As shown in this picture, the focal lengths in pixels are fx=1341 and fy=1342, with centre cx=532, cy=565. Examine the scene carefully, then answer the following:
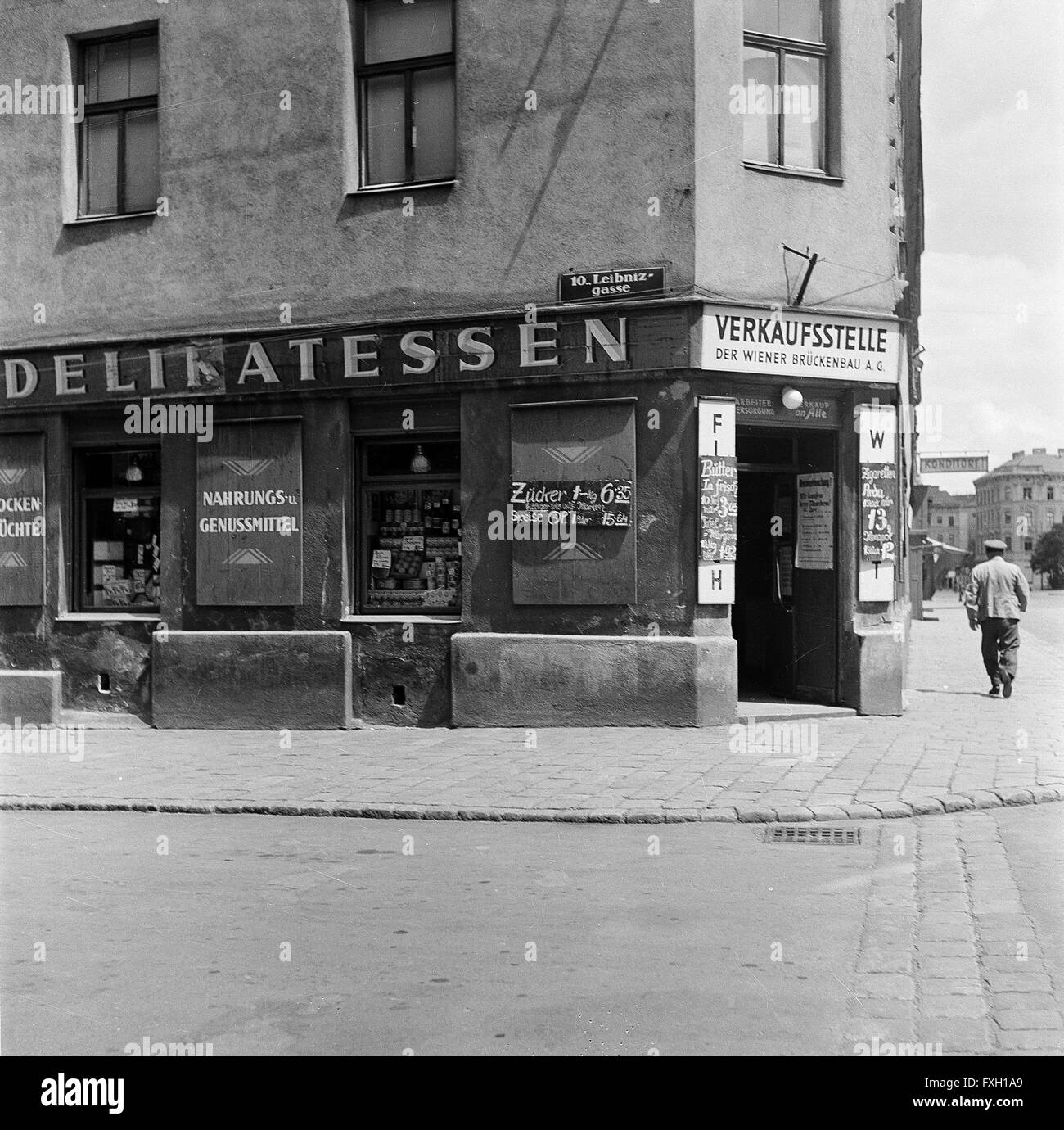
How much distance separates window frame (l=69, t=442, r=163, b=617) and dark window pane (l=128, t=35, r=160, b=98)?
380 centimetres

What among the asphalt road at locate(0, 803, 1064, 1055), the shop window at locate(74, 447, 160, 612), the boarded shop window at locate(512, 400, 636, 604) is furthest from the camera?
the shop window at locate(74, 447, 160, 612)

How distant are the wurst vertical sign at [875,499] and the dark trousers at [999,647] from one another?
2.77 metres

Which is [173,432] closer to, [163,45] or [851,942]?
[163,45]

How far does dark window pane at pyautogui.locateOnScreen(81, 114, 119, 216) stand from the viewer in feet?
47.9

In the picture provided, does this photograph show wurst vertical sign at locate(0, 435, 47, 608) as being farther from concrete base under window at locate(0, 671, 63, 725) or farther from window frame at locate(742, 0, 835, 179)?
window frame at locate(742, 0, 835, 179)

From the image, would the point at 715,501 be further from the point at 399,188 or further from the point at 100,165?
the point at 100,165

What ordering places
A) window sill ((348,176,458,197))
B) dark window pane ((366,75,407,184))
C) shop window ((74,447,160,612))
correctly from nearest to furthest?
window sill ((348,176,458,197)) → dark window pane ((366,75,407,184)) → shop window ((74,447,160,612))

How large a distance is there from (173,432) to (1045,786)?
30.3ft

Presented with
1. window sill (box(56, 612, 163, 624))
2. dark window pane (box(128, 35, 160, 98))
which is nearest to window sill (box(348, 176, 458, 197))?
dark window pane (box(128, 35, 160, 98))

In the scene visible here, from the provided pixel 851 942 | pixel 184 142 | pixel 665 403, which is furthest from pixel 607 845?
pixel 184 142

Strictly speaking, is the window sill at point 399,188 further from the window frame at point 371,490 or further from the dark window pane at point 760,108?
the dark window pane at point 760,108

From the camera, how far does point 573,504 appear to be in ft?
42.3

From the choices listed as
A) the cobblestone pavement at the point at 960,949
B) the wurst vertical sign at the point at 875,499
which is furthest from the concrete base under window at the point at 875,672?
the cobblestone pavement at the point at 960,949

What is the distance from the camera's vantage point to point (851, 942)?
5.65 metres
